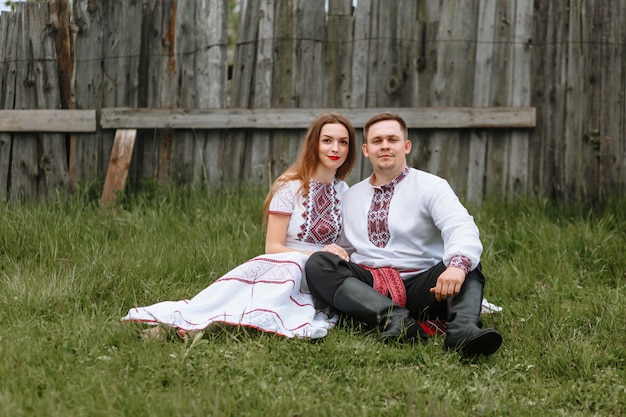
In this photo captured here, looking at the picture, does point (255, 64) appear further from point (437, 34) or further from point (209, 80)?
point (437, 34)

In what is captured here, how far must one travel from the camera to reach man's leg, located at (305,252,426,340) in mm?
3076

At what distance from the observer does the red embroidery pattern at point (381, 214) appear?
3.40 metres

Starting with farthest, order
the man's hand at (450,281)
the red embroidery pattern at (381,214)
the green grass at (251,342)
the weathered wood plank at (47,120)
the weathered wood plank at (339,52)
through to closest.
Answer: the weathered wood plank at (47,120) → the weathered wood plank at (339,52) → the red embroidery pattern at (381,214) → the man's hand at (450,281) → the green grass at (251,342)

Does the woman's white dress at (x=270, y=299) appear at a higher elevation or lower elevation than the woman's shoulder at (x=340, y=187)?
lower

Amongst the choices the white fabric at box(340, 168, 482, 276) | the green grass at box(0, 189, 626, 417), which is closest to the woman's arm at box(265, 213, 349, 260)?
the white fabric at box(340, 168, 482, 276)

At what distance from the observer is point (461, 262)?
302 centimetres

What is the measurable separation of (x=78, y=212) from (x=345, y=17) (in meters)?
2.39

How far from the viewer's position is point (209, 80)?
5.46m

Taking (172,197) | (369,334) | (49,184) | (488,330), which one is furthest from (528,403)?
(49,184)

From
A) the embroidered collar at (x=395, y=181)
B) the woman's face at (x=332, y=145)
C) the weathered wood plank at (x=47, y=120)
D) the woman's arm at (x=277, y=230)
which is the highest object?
the weathered wood plank at (x=47, y=120)

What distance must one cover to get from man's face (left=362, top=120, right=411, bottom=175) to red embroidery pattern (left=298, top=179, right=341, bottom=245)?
0.30m

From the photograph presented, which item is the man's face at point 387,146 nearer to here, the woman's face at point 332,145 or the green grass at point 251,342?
the woman's face at point 332,145

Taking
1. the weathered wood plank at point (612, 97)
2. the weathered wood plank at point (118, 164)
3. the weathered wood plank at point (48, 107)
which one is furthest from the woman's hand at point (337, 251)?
the weathered wood plank at point (48, 107)

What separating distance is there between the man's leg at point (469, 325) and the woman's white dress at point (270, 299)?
0.54 metres
